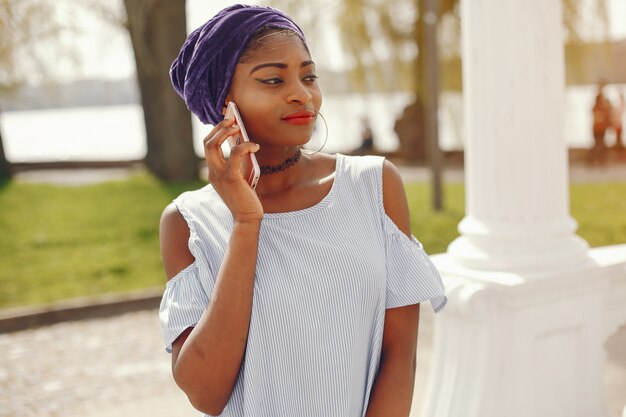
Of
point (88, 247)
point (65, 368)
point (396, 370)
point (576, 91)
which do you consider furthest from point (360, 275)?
point (576, 91)

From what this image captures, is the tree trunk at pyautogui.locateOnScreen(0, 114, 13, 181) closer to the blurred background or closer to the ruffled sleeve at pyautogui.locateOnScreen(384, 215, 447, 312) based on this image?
the blurred background

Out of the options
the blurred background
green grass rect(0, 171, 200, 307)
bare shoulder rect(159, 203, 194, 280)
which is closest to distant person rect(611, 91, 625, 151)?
the blurred background

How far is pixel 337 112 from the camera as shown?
16.9m

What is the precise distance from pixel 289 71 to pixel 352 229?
0.42m

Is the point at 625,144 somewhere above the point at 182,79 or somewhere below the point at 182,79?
below

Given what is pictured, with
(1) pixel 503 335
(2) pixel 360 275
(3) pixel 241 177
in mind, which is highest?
(3) pixel 241 177

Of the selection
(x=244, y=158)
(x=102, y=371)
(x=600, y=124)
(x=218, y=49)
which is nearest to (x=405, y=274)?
(x=244, y=158)

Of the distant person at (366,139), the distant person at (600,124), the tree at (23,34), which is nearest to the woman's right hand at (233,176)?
the tree at (23,34)

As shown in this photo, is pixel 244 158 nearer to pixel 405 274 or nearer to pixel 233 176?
pixel 233 176

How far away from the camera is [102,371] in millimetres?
6418

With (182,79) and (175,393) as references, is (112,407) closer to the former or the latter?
(175,393)

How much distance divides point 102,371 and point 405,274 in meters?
4.98

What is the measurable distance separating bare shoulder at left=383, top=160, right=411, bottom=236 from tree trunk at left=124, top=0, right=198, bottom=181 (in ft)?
43.9

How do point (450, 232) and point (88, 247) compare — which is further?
point (88, 247)
